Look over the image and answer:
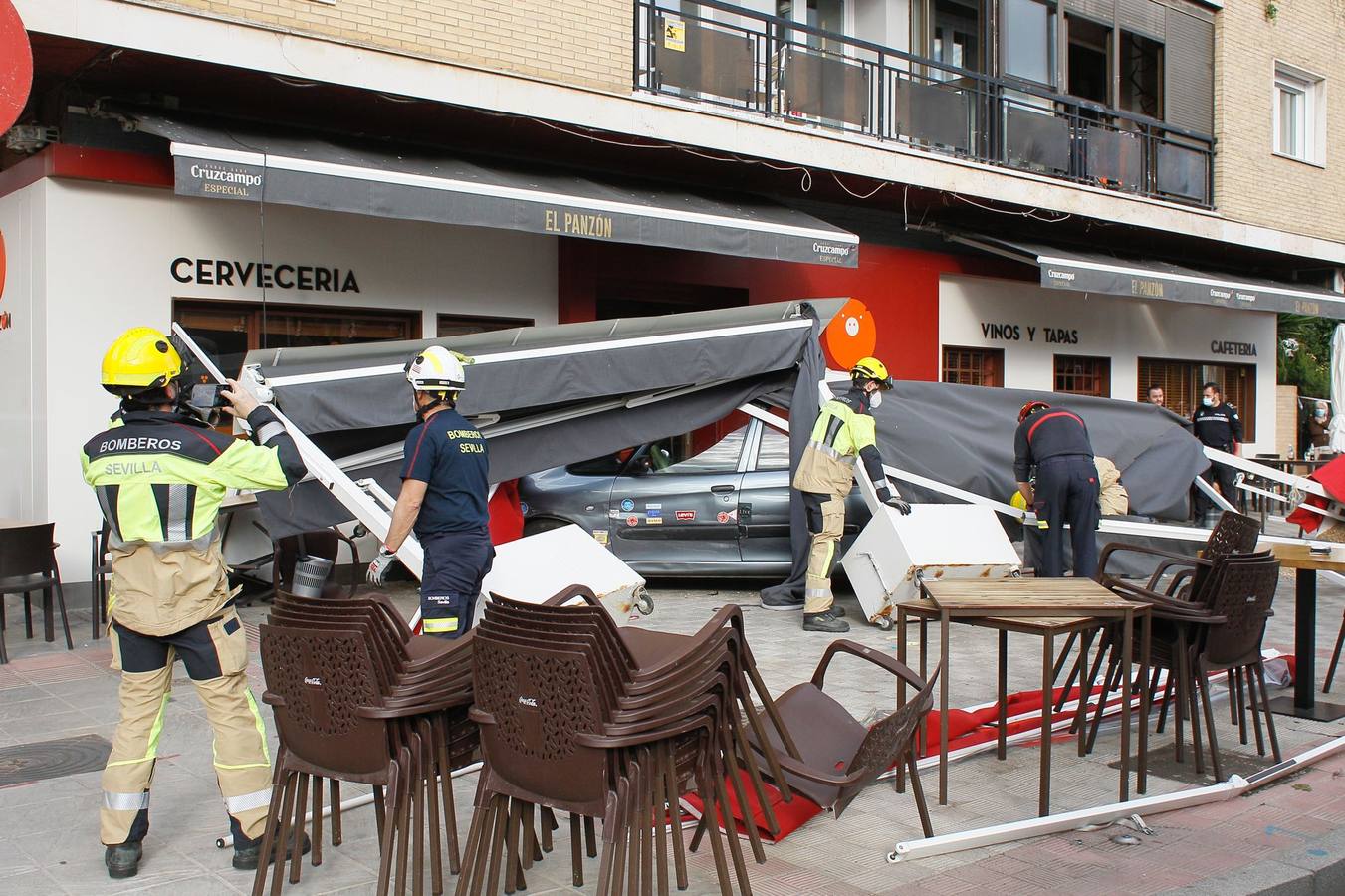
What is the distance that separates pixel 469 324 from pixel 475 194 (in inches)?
83.9

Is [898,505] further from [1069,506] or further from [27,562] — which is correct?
[27,562]

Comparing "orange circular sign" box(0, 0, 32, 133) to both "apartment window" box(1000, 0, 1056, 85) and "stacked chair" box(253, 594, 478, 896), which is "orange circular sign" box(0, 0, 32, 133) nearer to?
"stacked chair" box(253, 594, 478, 896)

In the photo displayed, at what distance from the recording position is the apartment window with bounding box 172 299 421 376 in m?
10.2

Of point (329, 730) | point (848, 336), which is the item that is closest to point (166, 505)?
point (329, 730)

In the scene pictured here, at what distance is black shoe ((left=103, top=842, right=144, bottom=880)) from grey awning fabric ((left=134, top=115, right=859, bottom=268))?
5747 millimetres

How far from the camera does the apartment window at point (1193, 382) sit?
19234 millimetres

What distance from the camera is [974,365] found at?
16766mm

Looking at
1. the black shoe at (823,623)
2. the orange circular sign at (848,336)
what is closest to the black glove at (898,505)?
the black shoe at (823,623)

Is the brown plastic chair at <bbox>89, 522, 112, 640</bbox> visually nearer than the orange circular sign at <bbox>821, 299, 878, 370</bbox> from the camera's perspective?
Yes

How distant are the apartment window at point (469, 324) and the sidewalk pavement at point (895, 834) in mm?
5718

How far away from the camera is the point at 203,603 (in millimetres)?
4090

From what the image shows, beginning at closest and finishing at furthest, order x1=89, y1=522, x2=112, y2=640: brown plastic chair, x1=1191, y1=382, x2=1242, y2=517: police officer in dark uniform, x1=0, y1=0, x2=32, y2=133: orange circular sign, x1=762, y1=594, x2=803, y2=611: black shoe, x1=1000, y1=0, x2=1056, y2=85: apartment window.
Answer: x1=0, y1=0, x2=32, y2=133: orange circular sign → x1=89, y1=522, x2=112, y2=640: brown plastic chair → x1=762, y1=594, x2=803, y2=611: black shoe → x1=1000, y1=0, x2=1056, y2=85: apartment window → x1=1191, y1=382, x2=1242, y2=517: police officer in dark uniform

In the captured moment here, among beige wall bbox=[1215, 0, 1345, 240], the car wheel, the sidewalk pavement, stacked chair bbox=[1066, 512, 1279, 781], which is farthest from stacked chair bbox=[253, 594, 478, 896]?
beige wall bbox=[1215, 0, 1345, 240]

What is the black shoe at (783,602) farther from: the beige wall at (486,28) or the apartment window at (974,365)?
the apartment window at (974,365)
